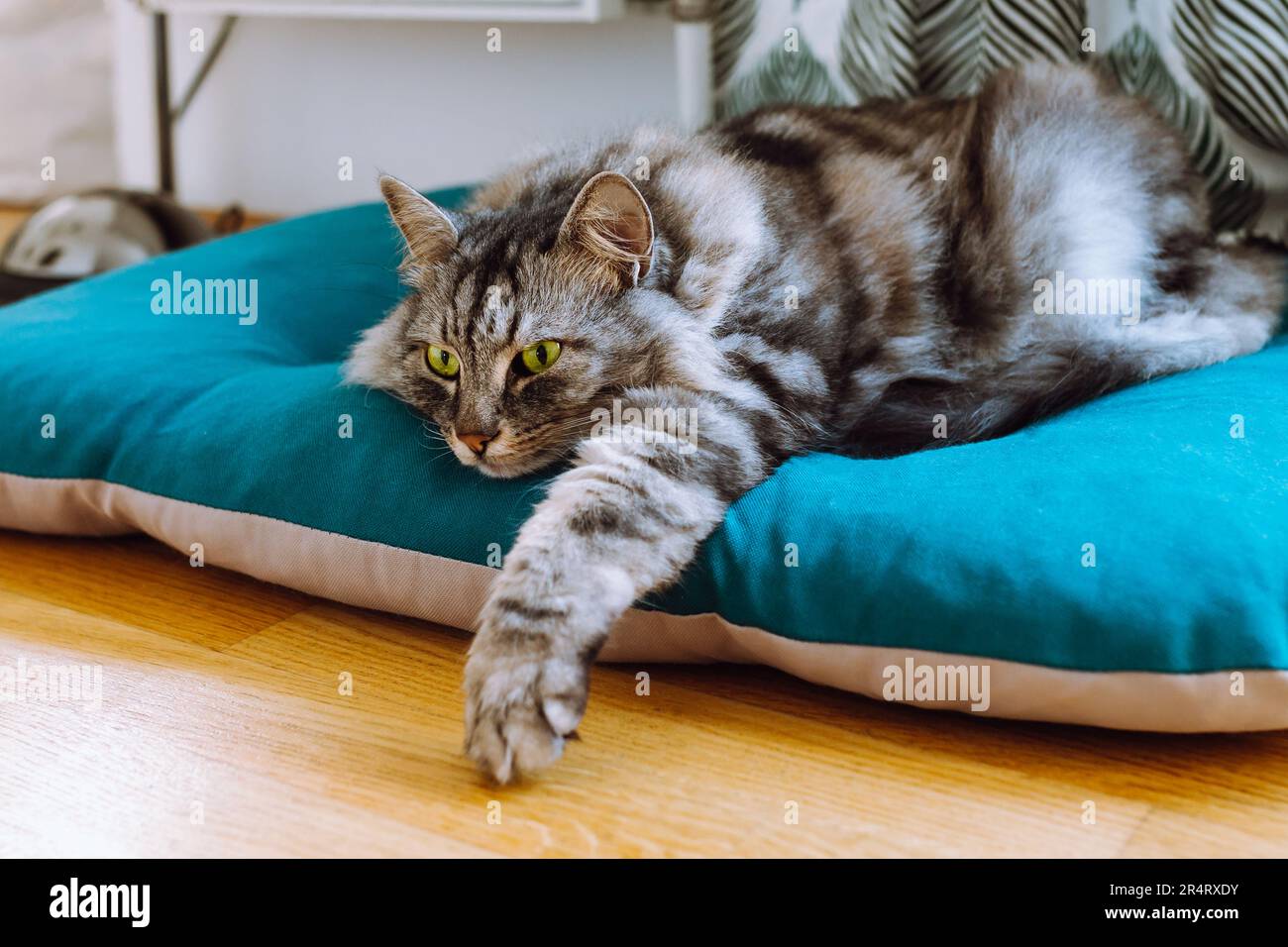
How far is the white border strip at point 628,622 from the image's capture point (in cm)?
126

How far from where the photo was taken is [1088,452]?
146cm

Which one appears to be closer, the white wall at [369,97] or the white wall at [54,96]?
the white wall at [369,97]

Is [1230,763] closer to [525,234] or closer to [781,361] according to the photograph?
[781,361]

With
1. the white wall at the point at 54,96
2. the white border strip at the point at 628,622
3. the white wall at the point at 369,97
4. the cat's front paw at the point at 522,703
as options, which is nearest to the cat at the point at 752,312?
the cat's front paw at the point at 522,703

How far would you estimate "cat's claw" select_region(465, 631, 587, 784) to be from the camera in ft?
4.04

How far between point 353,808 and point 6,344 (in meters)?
1.10

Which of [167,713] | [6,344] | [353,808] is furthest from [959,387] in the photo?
[6,344]

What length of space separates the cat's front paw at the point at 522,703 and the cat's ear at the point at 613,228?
18.1 inches

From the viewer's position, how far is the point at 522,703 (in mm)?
1230
